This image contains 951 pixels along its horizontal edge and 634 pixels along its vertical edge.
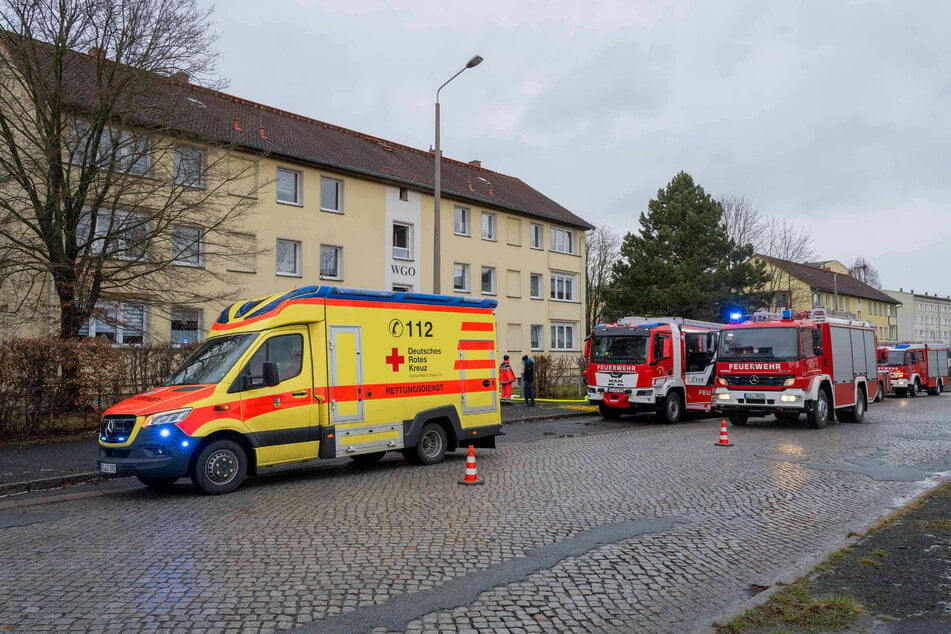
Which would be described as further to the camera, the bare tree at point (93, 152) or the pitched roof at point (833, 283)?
the pitched roof at point (833, 283)

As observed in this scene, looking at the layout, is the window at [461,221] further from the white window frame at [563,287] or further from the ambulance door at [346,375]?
the ambulance door at [346,375]

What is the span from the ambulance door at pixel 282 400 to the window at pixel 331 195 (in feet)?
66.3

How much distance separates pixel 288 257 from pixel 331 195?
137 inches

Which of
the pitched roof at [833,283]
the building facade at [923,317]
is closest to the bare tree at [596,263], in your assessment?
the pitched roof at [833,283]

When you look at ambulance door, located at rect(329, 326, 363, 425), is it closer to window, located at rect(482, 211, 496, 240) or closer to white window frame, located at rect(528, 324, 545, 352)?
window, located at rect(482, 211, 496, 240)

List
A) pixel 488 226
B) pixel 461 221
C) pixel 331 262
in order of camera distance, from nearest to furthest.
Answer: pixel 331 262
pixel 461 221
pixel 488 226

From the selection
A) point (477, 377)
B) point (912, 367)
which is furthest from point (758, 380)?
point (912, 367)

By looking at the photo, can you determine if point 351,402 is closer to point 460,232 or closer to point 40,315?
point 40,315

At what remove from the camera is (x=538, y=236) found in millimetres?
40812

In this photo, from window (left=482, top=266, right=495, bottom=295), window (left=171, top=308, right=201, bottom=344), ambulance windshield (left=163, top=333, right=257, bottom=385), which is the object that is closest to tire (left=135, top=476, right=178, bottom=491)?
ambulance windshield (left=163, top=333, right=257, bottom=385)

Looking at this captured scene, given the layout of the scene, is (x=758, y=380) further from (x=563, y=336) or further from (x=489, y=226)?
(x=563, y=336)

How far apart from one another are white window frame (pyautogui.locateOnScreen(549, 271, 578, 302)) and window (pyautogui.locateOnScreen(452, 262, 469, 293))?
6599 mm

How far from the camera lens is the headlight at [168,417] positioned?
29.8 ft

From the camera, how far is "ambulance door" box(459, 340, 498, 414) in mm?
12648
